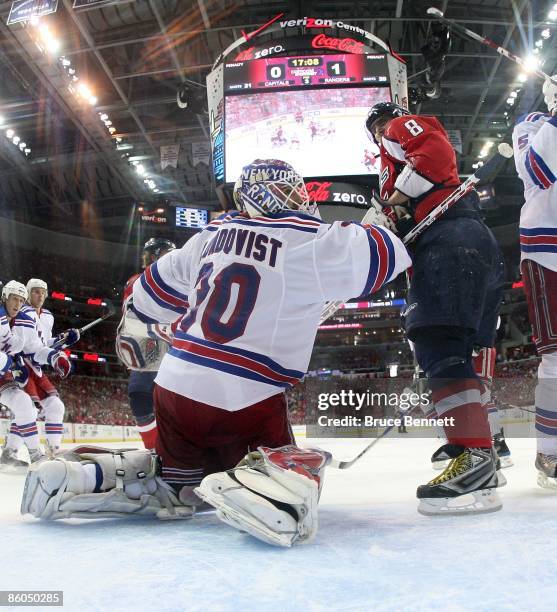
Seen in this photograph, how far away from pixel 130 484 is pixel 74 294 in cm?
1965

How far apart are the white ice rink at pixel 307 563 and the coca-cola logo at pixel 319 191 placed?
649 cm

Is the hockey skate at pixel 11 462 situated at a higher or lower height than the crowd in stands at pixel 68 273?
lower

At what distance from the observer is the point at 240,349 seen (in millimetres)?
1520

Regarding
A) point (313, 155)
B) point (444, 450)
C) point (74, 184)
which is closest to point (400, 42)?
point (313, 155)

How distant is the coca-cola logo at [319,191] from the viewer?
789cm

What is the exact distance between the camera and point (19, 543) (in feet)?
4.16

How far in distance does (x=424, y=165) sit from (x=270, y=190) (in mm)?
567

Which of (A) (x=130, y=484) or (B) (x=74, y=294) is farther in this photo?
(B) (x=74, y=294)

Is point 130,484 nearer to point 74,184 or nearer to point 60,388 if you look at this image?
point 60,388

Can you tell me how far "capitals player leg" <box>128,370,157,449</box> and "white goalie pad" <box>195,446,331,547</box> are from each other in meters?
2.29

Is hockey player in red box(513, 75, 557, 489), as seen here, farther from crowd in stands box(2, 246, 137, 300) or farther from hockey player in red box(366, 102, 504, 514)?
crowd in stands box(2, 246, 137, 300)

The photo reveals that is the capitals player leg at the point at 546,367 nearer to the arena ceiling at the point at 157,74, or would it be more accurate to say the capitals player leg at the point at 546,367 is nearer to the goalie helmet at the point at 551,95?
the goalie helmet at the point at 551,95

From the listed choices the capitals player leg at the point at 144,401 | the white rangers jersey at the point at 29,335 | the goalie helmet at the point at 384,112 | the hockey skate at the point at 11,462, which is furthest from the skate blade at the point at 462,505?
the white rangers jersey at the point at 29,335

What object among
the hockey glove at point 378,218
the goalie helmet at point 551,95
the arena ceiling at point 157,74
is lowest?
the hockey glove at point 378,218
